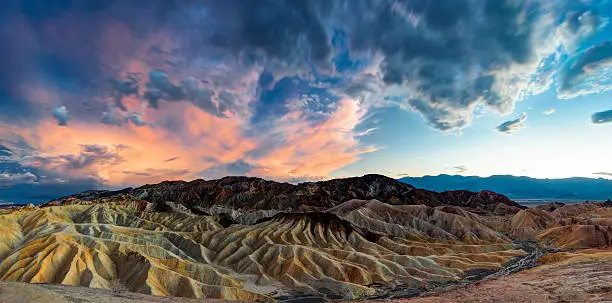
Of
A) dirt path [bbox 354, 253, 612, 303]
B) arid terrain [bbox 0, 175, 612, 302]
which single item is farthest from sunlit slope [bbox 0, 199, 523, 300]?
dirt path [bbox 354, 253, 612, 303]

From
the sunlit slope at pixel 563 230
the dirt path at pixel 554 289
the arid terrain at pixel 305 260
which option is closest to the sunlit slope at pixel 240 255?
the arid terrain at pixel 305 260

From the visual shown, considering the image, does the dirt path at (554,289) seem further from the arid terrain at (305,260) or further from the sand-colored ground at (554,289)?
the arid terrain at (305,260)

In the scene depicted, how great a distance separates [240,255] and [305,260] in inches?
1026

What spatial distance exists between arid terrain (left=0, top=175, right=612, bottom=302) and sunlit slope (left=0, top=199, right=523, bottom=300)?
1.12 feet

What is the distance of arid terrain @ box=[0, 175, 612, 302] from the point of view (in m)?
53.8

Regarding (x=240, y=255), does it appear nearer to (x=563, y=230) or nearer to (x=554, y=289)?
(x=554, y=289)

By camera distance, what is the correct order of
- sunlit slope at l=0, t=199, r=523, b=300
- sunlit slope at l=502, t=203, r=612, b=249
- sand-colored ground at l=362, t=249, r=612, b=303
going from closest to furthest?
sand-colored ground at l=362, t=249, r=612, b=303
sunlit slope at l=0, t=199, r=523, b=300
sunlit slope at l=502, t=203, r=612, b=249

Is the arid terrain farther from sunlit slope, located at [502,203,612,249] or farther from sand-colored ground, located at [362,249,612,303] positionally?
sunlit slope, located at [502,203,612,249]

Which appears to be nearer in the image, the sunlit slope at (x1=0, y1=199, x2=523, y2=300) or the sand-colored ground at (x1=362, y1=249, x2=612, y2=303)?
the sand-colored ground at (x1=362, y1=249, x2=612, y2=303)

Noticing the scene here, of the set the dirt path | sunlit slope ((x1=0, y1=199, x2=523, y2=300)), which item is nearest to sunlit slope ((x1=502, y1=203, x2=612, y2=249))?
sunlit slope ((x1=0, y1=199, x2=523, y2=300))

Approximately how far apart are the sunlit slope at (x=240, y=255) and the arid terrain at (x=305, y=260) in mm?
341

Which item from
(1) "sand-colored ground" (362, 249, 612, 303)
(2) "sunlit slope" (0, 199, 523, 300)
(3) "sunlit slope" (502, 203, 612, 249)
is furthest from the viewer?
(3) "sunlit slope" (502, 203, 612, 249)

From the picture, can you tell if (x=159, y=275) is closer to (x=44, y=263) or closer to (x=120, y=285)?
(x=120, y=285)

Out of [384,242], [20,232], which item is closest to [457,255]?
[384,242]
